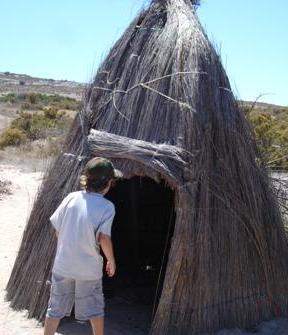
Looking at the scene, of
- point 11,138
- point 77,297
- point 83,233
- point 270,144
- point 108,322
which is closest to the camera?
point 83,233

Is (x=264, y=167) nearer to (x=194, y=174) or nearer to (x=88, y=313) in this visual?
(x=194, y=174)

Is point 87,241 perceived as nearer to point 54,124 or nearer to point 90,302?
point 90,302

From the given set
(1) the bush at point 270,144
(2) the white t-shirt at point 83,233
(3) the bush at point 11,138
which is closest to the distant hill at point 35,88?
(3) the bush at point 11,138

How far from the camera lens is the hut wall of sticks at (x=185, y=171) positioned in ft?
15.8

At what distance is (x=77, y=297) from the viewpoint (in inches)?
163

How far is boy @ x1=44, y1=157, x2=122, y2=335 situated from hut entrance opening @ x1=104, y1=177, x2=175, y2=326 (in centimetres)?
276

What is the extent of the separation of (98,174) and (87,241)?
457 mm

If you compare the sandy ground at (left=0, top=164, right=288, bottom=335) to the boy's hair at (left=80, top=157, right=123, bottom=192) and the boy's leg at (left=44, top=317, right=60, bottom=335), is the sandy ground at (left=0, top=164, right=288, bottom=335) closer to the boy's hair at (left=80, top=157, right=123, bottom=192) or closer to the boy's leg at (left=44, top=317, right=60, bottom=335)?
the boy's leg at (left=44, top=317, right=60, bottom=335)

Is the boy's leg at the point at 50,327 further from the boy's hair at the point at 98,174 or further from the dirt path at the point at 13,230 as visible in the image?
the boy's hair at the point at 98,174

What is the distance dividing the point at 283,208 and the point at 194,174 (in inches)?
81.1

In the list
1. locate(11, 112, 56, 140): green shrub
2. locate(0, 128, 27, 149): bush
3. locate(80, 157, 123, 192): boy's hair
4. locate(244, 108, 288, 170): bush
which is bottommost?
locate(80, 157, 123, 192): boy's hair

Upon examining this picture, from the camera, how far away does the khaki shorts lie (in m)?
4.13

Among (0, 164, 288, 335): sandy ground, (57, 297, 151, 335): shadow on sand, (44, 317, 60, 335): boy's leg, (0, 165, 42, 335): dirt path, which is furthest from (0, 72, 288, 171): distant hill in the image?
(44, 317, 60, 335): boy's leg

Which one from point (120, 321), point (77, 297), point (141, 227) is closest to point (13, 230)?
point (141, 227)
